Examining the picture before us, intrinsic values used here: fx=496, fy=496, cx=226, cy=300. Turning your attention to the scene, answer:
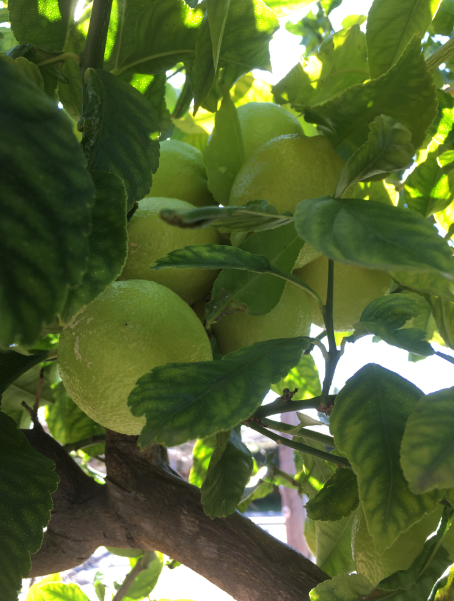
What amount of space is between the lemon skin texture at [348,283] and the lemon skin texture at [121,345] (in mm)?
105

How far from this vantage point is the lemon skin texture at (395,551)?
29 centimetres

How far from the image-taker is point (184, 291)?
351 mm

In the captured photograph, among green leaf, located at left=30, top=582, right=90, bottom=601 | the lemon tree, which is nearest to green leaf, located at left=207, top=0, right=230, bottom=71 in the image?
the lemon tree

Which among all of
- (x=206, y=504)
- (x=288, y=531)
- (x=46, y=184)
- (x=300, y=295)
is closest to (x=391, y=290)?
(x=300, y=295)

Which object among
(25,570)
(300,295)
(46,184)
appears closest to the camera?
(46,184)

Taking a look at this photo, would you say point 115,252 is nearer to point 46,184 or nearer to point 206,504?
point 46,184

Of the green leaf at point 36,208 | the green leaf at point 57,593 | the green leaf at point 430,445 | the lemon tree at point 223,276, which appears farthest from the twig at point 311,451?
the green leaf at point 57,593

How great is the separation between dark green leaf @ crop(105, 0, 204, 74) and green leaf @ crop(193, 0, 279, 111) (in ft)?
0.07

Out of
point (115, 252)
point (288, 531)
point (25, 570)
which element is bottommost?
point (288, 531)

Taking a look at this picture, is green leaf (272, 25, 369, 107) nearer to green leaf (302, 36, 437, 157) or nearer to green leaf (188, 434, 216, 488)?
green leaf (302, 36, 437, 157)

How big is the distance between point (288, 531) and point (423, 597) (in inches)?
37.1

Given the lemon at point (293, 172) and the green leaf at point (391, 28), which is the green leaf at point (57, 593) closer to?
the lemon at point (293, 172)

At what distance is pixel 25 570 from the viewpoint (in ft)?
0.81

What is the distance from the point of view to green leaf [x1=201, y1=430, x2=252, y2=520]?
341mm
